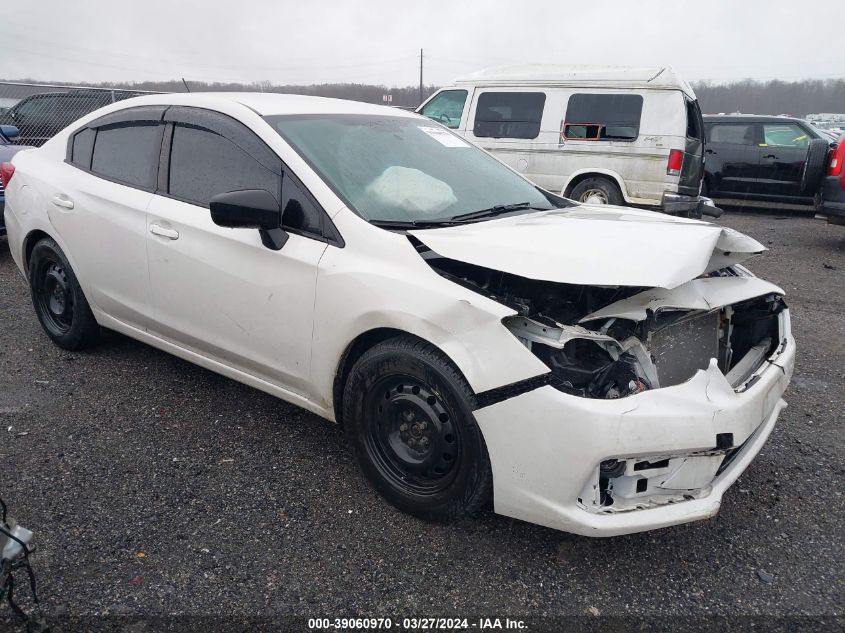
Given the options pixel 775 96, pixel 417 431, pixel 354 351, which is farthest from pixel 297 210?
pixel 775 96

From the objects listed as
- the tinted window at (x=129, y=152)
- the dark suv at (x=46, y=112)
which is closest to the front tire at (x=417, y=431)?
the tinted window at (x=129, y=152)

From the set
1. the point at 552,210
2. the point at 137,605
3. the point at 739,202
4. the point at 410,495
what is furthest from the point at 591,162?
the point at 137,605

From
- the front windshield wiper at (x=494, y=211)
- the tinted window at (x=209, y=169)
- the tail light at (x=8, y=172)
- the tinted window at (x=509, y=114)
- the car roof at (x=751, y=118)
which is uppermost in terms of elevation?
the car roof at (x=751, y=118)

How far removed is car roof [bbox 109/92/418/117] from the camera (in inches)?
128

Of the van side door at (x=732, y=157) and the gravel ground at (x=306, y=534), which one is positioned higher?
the van side door at (x=732, y=157)

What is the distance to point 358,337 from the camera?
263 centimetres

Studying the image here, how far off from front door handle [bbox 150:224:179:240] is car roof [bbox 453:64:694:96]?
6.93 m

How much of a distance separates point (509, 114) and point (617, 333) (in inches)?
287

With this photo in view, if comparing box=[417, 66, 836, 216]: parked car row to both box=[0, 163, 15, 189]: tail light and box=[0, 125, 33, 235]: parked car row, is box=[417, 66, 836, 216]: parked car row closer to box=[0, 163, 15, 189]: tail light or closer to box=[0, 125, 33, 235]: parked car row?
box=[0, 125, 33, 235]: parked car row

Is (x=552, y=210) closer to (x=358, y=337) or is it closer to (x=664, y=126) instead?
(x=358, y=337)

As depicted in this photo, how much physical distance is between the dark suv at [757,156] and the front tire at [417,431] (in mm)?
9897

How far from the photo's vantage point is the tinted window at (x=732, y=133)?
10930 mm

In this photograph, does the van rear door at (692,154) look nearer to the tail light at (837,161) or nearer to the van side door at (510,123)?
the tail light at (837,161)

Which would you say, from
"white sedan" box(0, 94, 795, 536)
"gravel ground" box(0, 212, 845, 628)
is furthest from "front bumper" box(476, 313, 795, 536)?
"gravel ground" box(0, 212, 845, 628)
